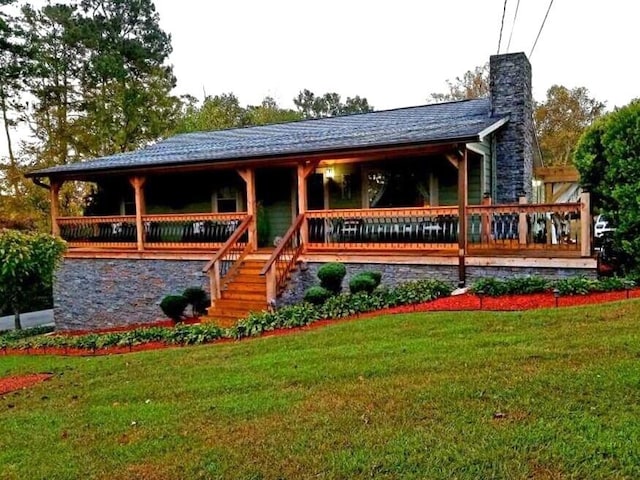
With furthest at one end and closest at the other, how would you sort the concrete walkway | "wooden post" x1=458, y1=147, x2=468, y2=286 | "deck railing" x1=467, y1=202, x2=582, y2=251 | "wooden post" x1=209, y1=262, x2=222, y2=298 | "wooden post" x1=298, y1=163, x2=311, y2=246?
the concrete walkway < "wooden post" x1=298, y1=163, x2=311, y2=246 < "wooden post" x1=209, y1=262, x2=222, y2=298 < "wooden post" x1=458, y1=147, x2=468, y2=286 < "deck railing" x1=467, y1=202, x2=582, y2=251

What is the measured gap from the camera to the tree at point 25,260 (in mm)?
10578

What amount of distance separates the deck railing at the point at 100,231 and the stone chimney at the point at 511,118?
9.40m

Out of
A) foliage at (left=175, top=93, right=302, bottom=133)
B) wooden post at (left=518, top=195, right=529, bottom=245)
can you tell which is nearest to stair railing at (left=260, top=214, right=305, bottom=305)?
wooden post at (left=518, top=195, right=529, bottom=245)

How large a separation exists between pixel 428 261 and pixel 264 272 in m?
3.12

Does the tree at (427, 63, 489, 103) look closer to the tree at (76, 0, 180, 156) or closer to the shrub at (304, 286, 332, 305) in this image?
the tree at (76, 0, 180, 156)

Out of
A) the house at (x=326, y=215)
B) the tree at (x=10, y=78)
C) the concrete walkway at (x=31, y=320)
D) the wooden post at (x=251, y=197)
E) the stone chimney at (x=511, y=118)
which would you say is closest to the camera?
the house at (x=326, y=215)

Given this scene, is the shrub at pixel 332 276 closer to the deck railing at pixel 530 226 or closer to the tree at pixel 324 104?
the deck railing at pixel 530 226

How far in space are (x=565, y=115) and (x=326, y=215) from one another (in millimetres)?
26060

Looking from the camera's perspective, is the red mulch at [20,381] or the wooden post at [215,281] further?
the wooden post at [215,281]

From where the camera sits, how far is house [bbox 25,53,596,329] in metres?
9.49

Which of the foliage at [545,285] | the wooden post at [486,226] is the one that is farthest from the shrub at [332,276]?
the wooden post at [486,226]

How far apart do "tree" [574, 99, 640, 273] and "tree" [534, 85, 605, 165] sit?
76.3 feet

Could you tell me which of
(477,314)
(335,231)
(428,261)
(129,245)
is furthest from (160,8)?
(477,314)

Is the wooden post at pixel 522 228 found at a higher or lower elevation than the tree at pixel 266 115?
lower
